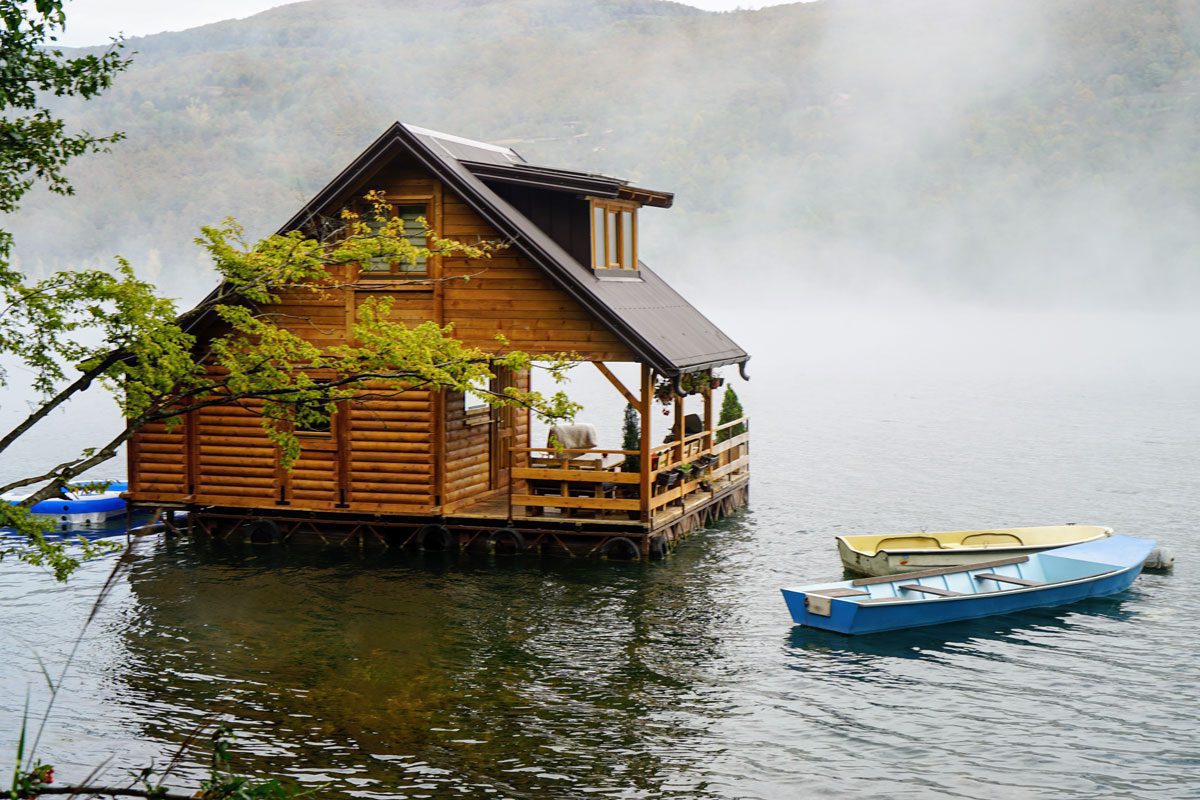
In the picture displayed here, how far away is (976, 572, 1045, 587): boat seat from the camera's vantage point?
79.7 ft

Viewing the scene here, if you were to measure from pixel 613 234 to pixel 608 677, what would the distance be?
480 inches

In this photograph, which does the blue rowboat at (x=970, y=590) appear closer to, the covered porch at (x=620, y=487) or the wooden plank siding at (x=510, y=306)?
the covered porch at (x=620, y=487)

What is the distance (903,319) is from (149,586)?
532ft

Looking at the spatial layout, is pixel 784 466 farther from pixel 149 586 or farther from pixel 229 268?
pixel 229 268

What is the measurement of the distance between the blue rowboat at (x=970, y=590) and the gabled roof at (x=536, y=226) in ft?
18.6

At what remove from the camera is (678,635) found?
2245 centimetres

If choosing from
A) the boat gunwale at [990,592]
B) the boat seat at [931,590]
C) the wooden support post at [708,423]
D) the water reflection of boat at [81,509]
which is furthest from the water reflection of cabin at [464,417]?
the boat seat at [931,590]

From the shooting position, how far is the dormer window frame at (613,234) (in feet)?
92.6

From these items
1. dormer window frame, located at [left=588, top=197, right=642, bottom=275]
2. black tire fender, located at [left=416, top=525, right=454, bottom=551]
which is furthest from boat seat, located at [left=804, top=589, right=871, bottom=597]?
dormer window frame, located at [left=588, top=197, right=642, bottom=275]

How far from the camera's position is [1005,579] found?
24.4 m

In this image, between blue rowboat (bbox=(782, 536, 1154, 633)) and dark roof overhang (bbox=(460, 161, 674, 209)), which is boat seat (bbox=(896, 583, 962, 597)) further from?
dark roof overhang (bbox=(460, 161, 674, 209))

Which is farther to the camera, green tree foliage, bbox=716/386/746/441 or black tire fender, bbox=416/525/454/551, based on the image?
green tree foliage, bbox=716/386/746/441

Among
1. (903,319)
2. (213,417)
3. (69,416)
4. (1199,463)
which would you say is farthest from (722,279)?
(213,417)

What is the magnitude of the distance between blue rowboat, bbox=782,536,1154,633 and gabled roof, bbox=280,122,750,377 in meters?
5.68
